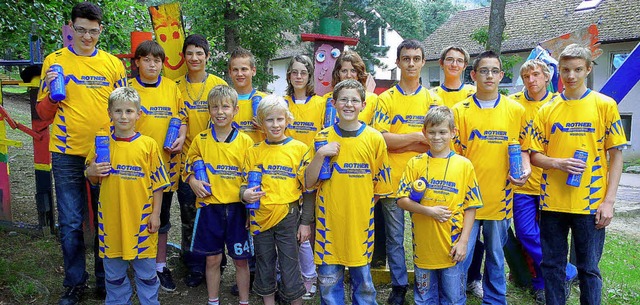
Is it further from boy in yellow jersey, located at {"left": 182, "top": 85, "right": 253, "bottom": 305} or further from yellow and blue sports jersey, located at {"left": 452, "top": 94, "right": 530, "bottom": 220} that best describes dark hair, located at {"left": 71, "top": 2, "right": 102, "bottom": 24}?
yellow and blue sports jersey, located at {"left": 452, "top": 94, "right": 530, "bottom": 220}

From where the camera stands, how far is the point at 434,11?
46.1 meters

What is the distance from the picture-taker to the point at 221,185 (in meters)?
3.98

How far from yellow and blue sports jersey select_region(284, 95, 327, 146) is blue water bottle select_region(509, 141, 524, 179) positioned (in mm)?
1611

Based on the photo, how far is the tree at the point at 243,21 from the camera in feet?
42.0

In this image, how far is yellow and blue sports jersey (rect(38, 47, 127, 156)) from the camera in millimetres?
4086

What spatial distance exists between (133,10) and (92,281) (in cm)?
499

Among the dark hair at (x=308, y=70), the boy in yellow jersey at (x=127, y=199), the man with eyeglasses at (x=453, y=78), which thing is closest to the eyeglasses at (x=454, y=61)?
the man with eyeglasses at (x=453, y=78)

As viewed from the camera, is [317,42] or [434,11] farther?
[434,11]

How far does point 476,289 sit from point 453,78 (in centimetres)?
199

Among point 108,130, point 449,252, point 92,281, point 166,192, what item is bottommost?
point 92,281

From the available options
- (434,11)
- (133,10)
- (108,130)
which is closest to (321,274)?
(108,130)

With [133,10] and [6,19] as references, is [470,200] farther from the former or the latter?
[133,10]

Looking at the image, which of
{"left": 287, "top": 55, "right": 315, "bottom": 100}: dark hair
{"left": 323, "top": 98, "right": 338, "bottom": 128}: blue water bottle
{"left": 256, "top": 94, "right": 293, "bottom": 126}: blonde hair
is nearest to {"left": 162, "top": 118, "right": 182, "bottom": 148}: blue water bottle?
{"left": 256, "top": 94, "right": 293, "bottom": 126}: blonde hair

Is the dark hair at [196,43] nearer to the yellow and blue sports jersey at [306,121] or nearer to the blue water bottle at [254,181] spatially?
the yellow and blue sports jersey at [306,121]
